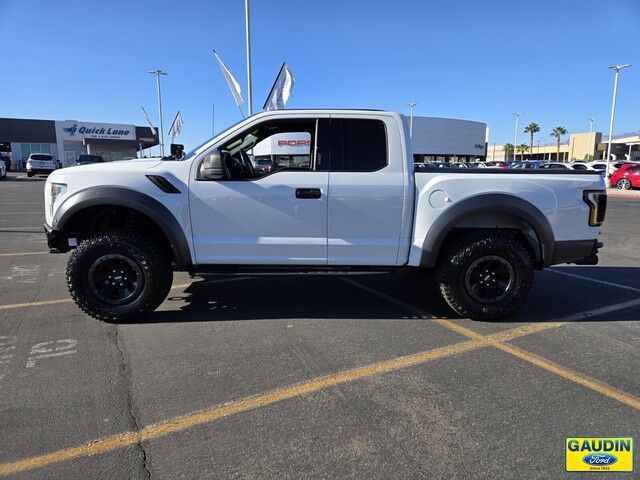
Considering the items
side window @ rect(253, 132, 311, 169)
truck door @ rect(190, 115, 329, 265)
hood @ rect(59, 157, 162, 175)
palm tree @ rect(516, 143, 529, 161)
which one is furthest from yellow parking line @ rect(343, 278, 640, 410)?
palm tree @ rect(516, 143, 529, 161)

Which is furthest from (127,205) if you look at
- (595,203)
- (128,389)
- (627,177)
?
(627,177)

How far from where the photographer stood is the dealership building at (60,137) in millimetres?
54156

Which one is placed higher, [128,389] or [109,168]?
[109,168]

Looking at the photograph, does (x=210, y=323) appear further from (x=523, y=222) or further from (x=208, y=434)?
(x=523, y=222)

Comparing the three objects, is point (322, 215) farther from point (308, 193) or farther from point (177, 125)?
point (177, 125)

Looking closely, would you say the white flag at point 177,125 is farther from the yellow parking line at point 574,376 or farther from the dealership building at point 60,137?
the dealership building at point 60,137

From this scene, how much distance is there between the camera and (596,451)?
2545 mm

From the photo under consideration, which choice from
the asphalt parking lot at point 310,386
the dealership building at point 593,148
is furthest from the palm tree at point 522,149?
the asphalt parking lot at point 310,386

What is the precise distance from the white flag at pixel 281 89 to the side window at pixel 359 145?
12.4 meters

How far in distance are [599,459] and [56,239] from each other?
4.61m

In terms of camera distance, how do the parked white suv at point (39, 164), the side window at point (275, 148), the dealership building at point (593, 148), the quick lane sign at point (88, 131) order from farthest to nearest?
1. the dealership building at point (593, 148)
2. the quick lane sign at point (88, 131)
3. the parked white suv at point (39, 164)
4. the side window at point (275, 148)

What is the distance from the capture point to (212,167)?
4.16 m

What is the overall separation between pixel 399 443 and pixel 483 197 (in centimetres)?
252

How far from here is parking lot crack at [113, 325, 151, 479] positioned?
2379mm
